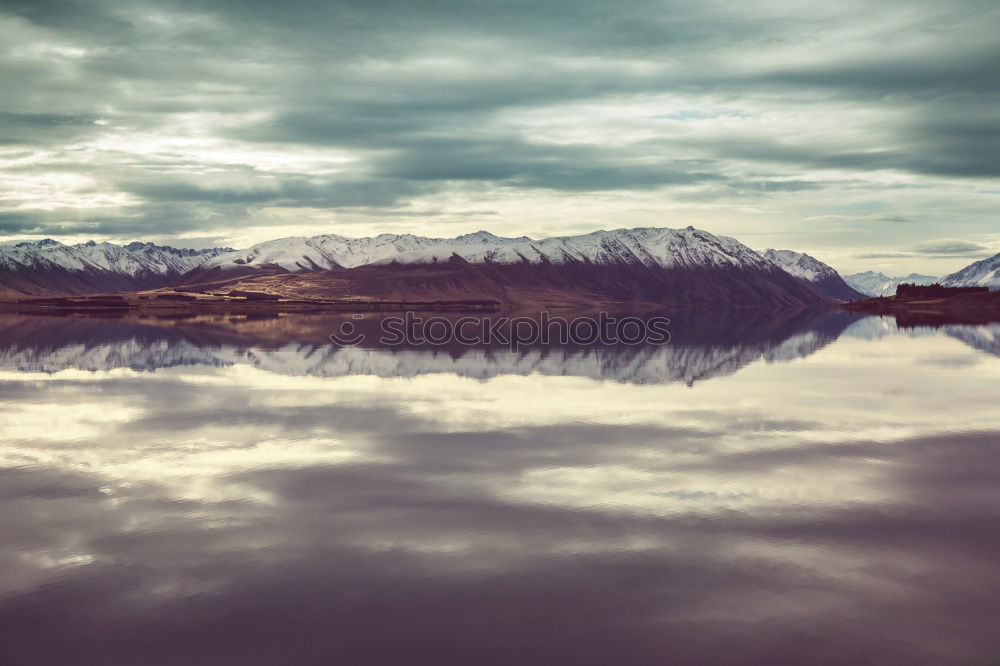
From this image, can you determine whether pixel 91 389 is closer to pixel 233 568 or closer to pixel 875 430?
pixel 233 568

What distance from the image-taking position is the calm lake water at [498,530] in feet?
48.7

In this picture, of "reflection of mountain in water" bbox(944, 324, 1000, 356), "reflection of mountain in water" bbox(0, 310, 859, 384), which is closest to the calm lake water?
"reflection of mountain in water" bbox(0, 310, 859, 384)

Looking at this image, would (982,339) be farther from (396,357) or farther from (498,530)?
(498,530)

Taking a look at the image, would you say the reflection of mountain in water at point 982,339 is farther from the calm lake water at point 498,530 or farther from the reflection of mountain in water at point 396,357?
the calm lake water at point 498,530

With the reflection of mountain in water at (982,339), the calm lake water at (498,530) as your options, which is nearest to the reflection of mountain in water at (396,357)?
the calm lake water at (498,530)

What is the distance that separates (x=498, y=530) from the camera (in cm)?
2084

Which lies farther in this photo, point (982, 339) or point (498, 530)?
point (982, 339)

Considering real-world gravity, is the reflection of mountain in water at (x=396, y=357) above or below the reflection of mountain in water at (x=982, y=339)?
below

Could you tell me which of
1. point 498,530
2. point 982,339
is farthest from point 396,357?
point 982,339

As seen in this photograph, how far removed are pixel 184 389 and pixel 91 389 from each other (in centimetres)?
590

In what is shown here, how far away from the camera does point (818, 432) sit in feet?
116

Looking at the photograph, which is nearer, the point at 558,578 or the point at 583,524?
the point at 558,578

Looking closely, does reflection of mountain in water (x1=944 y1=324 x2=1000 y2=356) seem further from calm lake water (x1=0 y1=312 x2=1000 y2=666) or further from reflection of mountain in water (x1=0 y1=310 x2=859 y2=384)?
calm lake water (x1=0 y1=312 x2=1000 y2=666)

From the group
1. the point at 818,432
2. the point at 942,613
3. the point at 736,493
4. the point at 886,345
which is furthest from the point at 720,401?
the point at 886,345
